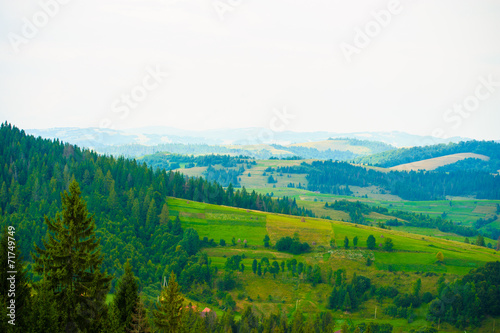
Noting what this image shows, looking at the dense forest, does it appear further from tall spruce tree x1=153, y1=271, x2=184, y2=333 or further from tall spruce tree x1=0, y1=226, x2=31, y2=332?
tall spruce tree x1=0, y1=226, x2=31, y2=332

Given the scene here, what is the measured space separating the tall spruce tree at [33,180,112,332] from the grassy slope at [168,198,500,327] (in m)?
96.1

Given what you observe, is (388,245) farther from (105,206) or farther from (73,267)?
(73,267)

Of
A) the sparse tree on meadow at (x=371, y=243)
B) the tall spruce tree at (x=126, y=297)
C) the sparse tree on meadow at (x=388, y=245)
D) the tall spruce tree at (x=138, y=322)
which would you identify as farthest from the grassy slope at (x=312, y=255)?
the tall spruce tree at (x=126, y=297)

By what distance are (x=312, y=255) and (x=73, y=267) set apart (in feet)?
416

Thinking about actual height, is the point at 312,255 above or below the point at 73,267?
below

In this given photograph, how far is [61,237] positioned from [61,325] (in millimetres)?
8109

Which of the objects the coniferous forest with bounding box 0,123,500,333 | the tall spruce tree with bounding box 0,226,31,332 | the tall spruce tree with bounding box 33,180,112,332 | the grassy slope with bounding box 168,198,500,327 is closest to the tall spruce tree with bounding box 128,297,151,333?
the coniferous forest with bounding box 0,123,500,333

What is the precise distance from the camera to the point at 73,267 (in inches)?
1471

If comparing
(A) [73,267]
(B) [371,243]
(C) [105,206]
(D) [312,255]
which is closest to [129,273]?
(A) [73,267]

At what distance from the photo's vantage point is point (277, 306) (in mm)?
130000

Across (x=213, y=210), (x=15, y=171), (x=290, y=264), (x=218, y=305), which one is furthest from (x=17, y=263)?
(x=15, y=171)

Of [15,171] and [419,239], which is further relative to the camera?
[15,171]

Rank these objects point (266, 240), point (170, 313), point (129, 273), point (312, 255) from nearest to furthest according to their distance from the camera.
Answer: point (129, 273), point (170, 313), point (312, 255), point (266, 240)

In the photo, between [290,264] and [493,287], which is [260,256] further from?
[493,287]
